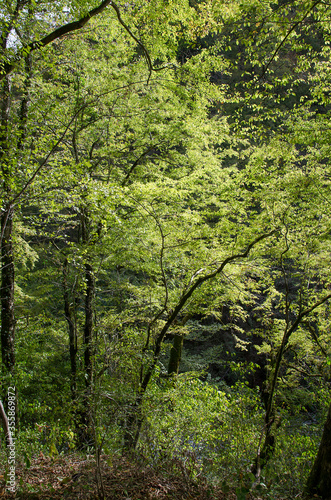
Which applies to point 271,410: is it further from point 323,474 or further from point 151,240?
point 151,240

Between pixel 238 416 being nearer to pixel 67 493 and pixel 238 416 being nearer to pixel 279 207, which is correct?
pixel 67 493

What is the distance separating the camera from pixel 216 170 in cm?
815

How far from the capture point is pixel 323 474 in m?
2.46

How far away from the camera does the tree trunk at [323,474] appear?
2420 millimetres

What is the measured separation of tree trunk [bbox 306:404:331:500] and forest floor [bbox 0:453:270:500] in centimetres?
55

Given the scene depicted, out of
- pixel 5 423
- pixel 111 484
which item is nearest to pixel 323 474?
pixel 111 484

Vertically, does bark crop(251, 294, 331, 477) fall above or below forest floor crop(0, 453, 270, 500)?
above

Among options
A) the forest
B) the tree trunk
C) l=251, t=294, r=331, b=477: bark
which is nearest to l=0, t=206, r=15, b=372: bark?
the forest

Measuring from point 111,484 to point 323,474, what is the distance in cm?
195

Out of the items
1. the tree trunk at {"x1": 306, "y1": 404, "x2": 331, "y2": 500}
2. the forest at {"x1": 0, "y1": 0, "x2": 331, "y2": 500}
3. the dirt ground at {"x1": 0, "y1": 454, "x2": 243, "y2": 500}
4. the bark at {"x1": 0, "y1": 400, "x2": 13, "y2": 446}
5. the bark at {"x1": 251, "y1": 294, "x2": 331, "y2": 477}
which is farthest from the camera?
the bark at {"x1": 251, "y1": 294, "x2": 331, "y2": 477}

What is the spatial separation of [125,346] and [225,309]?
37.0 feet

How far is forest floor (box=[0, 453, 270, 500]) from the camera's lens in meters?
2.57

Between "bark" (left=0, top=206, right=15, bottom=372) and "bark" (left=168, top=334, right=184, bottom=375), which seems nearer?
"bark" (left=0, top=206, right=15, bottom=372)

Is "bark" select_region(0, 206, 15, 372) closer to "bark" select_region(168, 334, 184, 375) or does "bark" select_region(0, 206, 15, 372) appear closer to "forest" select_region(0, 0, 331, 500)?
"forest" select_region(0, 0, 331, 500)
